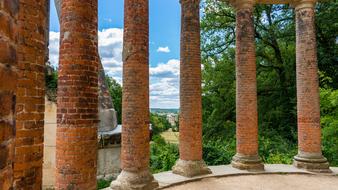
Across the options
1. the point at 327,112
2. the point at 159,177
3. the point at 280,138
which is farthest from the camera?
the point at 280,138

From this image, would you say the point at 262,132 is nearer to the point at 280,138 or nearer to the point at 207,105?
the point at 280,138

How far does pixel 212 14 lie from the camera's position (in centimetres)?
3084

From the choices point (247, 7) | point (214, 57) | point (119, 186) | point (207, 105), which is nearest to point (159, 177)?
point (119, 186)

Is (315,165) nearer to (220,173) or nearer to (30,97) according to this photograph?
(220,173)

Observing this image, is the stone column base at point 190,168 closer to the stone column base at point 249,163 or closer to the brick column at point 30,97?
the stone column base at point 249,163

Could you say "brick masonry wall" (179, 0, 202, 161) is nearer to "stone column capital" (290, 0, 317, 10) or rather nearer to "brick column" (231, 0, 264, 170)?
"brick column" (231, 0, 264, 170)

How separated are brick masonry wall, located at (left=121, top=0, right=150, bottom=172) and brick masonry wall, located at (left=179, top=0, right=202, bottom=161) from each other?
3661 millimetres

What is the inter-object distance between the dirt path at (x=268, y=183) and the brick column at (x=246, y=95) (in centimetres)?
166

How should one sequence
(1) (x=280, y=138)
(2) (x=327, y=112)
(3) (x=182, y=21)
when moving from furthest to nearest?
(1) (x=280, y=138), (2) (x=327, y=112), (3) (x=182, y=21)

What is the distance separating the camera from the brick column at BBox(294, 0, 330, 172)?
17.2m

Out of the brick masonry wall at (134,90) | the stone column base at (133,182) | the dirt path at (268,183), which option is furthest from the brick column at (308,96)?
the brick masonry wall at (134,90)

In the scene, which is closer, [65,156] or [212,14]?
[65,156]

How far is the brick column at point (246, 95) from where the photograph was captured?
56.2 ft

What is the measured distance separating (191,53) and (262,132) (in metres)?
13.5
